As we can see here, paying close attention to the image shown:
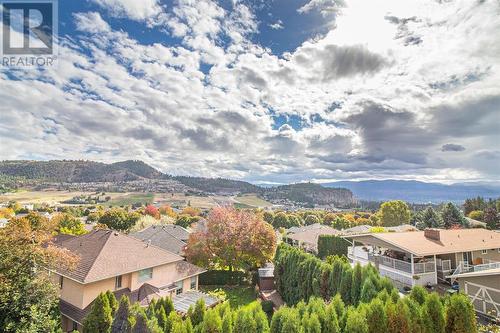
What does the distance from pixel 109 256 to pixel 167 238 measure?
65.6ft

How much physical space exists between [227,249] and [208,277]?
14.4 ft

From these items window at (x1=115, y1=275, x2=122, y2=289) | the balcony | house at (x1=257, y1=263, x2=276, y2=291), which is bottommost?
house at (x1=257, y1=263, x2=276, y2=291)

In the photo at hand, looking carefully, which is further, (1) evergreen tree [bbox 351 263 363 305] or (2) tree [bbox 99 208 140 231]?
(2) tree [bbox 99 208 140 231]

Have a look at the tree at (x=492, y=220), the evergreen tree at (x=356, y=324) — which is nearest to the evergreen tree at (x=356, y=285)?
the evergreen tree at (x=356, y=324)

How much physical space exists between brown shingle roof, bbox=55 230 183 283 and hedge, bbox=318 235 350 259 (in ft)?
82.8

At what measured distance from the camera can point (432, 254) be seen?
23.6 m

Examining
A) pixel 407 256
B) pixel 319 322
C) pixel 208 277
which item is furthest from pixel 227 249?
pixel 319 322

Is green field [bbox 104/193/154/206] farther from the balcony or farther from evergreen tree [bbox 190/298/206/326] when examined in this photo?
evergreen tree [bbox 190/298/206/326]

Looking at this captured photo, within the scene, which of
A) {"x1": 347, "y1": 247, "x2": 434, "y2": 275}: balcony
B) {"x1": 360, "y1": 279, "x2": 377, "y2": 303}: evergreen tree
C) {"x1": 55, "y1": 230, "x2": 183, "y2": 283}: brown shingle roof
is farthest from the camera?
{"x1": 347, "y1": 247, "x2": 434, "y2": 275}: balcony

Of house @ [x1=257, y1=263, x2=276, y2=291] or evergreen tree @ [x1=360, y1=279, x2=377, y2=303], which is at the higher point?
evergreen tree @ [x1=360, y1=279, x2=377, y2=303]

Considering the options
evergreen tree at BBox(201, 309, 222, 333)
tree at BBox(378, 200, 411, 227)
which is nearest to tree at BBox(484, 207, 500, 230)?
tree at BBox(378, 200, 411, 227)

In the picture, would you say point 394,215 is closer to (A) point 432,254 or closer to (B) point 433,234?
(B) point 433,234

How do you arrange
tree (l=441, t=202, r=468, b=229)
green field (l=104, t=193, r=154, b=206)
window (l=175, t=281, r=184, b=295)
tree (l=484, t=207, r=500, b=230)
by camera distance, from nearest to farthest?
1. window (l=175, t=281, r=184, b=295)
2. tree (l=484, t=207, r=500, b=230)
3. tree (l=441, t=202, r=468, b=229)
4. green field (l=104, t=193, r=154, b=206)

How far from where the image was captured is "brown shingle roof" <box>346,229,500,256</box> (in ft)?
80.0
